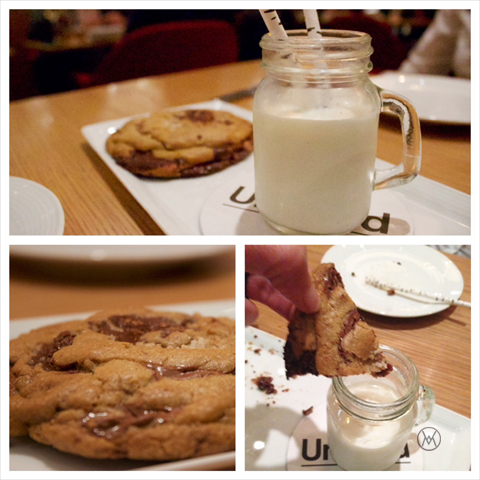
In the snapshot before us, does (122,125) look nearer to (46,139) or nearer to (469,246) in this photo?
(46,139)

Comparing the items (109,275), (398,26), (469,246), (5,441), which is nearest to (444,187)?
(469,246)

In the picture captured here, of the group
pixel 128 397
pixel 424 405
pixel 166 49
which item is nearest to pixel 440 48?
pixel 166 49

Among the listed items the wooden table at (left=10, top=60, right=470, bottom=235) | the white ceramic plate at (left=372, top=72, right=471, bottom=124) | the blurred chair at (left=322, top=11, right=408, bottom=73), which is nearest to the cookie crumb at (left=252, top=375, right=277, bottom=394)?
the wooden table at (left=10, top=60, right=470, bottom=235)

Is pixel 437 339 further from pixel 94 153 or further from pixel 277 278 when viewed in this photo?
pixel 94 153

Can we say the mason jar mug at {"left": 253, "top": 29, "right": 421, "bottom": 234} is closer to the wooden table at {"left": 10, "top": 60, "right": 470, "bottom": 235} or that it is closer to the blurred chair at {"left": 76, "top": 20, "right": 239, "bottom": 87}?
the wooden table at {"left": 10, "top": 60, "right": 470, "bottom": 235}

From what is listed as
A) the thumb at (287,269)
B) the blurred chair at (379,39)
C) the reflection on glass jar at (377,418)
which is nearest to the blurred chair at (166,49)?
the blurred chair at (379,39)
